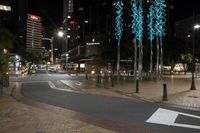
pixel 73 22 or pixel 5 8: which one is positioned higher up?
pixel 73 22

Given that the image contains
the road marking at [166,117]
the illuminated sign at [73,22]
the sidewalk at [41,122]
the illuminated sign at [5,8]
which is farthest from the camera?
the illuminated sign at [73,22]

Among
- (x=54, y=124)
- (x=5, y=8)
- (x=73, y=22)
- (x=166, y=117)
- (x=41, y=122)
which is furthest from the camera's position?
(x=73, y=22)

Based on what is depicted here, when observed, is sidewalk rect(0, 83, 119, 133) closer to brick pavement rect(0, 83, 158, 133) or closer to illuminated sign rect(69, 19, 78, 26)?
brick pavement rect(0, 83, 158, 133)

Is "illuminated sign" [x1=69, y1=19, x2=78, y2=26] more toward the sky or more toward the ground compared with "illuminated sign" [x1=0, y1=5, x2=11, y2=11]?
more toward the sky

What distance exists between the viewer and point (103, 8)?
157 meters

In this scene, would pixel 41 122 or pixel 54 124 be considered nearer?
pixel 54 124

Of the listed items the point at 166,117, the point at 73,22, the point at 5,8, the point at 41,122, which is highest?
the point at 73,22

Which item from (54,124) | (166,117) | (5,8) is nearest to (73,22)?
(5,8)

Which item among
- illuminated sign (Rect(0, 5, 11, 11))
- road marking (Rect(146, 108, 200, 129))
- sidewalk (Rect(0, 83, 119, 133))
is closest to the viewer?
sidewalk (Rect(0, 83, 119, 133))

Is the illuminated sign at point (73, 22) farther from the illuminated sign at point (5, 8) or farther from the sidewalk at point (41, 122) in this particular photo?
the sidewalk at point (41, 122)

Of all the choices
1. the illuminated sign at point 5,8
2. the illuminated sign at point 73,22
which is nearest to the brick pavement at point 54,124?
the illuminated sign at point 5,8

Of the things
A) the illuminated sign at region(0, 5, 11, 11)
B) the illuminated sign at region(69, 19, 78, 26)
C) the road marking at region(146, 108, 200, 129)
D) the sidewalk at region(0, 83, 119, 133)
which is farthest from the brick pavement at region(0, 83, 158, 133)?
the illuminated sign at region(69, 19, 78, 26)

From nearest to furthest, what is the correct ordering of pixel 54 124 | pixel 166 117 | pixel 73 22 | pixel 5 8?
pixel 54 124 < pixel 166 117 < pixel 5 8 < pixel 73 22

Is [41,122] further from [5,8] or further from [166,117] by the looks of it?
[5,8]
